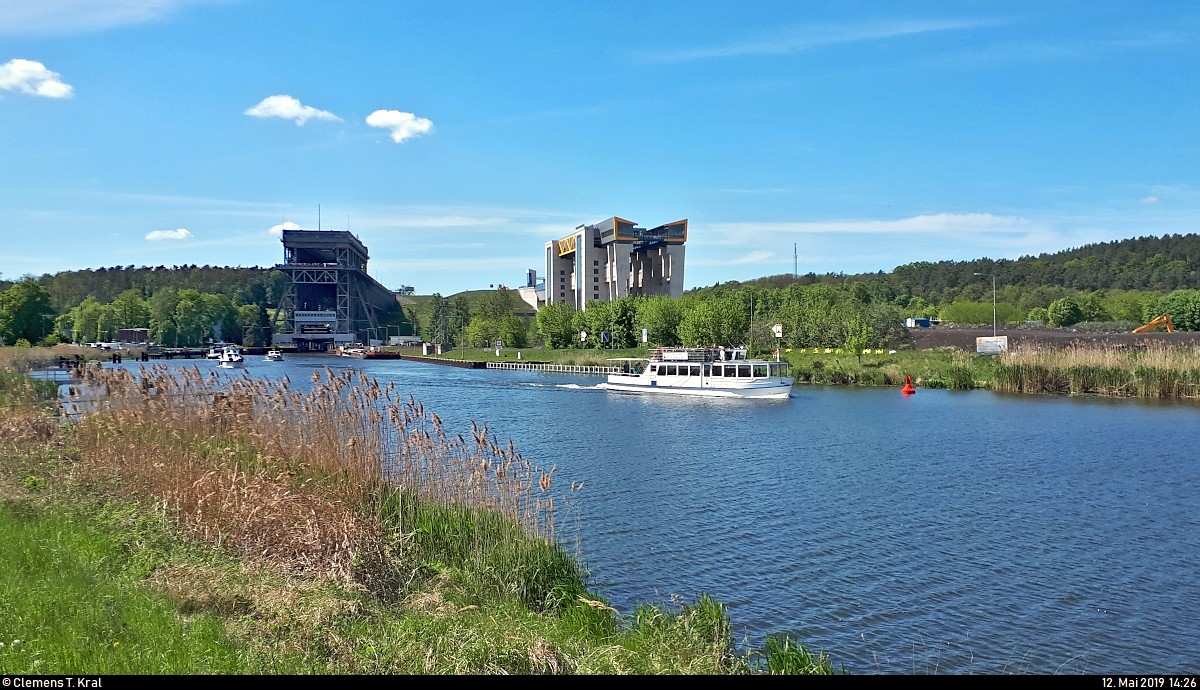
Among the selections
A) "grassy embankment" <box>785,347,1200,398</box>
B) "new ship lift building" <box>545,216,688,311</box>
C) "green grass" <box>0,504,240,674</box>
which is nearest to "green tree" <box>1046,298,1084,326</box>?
"new ship lift building" <box>545,216,688,311</box>

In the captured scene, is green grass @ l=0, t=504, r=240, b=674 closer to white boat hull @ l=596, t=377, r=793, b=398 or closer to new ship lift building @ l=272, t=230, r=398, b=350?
white boat hull @ l=596, t=377, r=793, b=398

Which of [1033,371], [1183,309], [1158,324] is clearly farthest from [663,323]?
[1183,309]

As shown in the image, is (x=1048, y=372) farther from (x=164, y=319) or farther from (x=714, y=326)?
(x=164, y=319)

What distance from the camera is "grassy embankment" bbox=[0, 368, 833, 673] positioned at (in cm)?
718

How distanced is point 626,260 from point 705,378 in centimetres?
9796

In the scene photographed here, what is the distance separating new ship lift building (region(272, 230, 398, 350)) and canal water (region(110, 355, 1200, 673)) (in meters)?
155

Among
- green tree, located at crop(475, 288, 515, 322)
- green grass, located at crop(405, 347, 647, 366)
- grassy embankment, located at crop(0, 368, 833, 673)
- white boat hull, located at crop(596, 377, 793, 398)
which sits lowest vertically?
white boat hull, located at crop(596, 377, 793, 398)

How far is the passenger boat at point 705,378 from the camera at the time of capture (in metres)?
52.5

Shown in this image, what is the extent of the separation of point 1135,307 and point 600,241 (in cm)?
8645

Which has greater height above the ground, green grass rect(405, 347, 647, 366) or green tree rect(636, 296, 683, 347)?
green tree rect(636, 296, 683, 347)

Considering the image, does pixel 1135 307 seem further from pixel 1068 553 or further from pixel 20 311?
pixel 20 311

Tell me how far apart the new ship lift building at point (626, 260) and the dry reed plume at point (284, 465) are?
12836 centimetres

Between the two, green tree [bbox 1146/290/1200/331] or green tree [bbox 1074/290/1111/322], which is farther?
green tree [bbox 1074/290/1111/322]

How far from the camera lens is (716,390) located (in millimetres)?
54188
